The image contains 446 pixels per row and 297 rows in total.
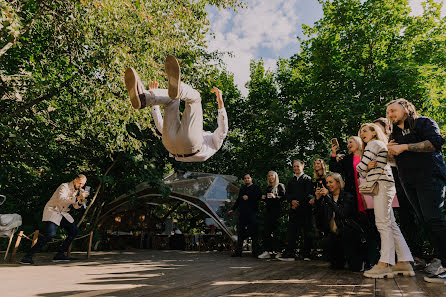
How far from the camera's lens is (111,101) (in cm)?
545

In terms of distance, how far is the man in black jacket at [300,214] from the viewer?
5.80m

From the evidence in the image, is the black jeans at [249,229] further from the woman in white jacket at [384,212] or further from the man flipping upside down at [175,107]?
the man flipping upside down at [175,107]

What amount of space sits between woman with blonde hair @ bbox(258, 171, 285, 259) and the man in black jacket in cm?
43

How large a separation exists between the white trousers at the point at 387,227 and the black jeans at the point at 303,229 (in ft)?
7.37

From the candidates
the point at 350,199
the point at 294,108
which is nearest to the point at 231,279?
the point at 350,199

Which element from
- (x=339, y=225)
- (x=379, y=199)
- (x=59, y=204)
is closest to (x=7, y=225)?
(x=59, y=204)

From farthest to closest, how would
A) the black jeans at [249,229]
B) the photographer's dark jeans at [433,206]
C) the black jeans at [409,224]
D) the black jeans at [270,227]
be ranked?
the black jeans at [249,229] < the black jeans at [270,227] < the black jeans at [409,224] < the photographer's dark jeans at [433,206]

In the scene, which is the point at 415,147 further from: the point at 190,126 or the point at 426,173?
the point at 190,126

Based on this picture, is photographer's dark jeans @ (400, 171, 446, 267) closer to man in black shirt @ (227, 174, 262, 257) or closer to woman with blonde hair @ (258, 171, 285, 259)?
woman with blonde hair @ (258, 171, 285, 259)

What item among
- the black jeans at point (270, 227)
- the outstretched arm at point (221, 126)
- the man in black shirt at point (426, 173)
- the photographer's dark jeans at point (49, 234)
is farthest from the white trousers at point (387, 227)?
the photographer's dark jeans at point (49, 234)

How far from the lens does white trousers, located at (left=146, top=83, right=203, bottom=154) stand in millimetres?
3240

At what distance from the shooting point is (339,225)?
459cm

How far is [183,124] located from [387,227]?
2600 mm

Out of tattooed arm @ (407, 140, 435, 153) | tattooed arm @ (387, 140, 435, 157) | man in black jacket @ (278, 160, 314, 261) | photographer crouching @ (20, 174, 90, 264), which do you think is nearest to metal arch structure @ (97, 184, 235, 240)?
photographer crouching @ (20, 174, 90, 264)
